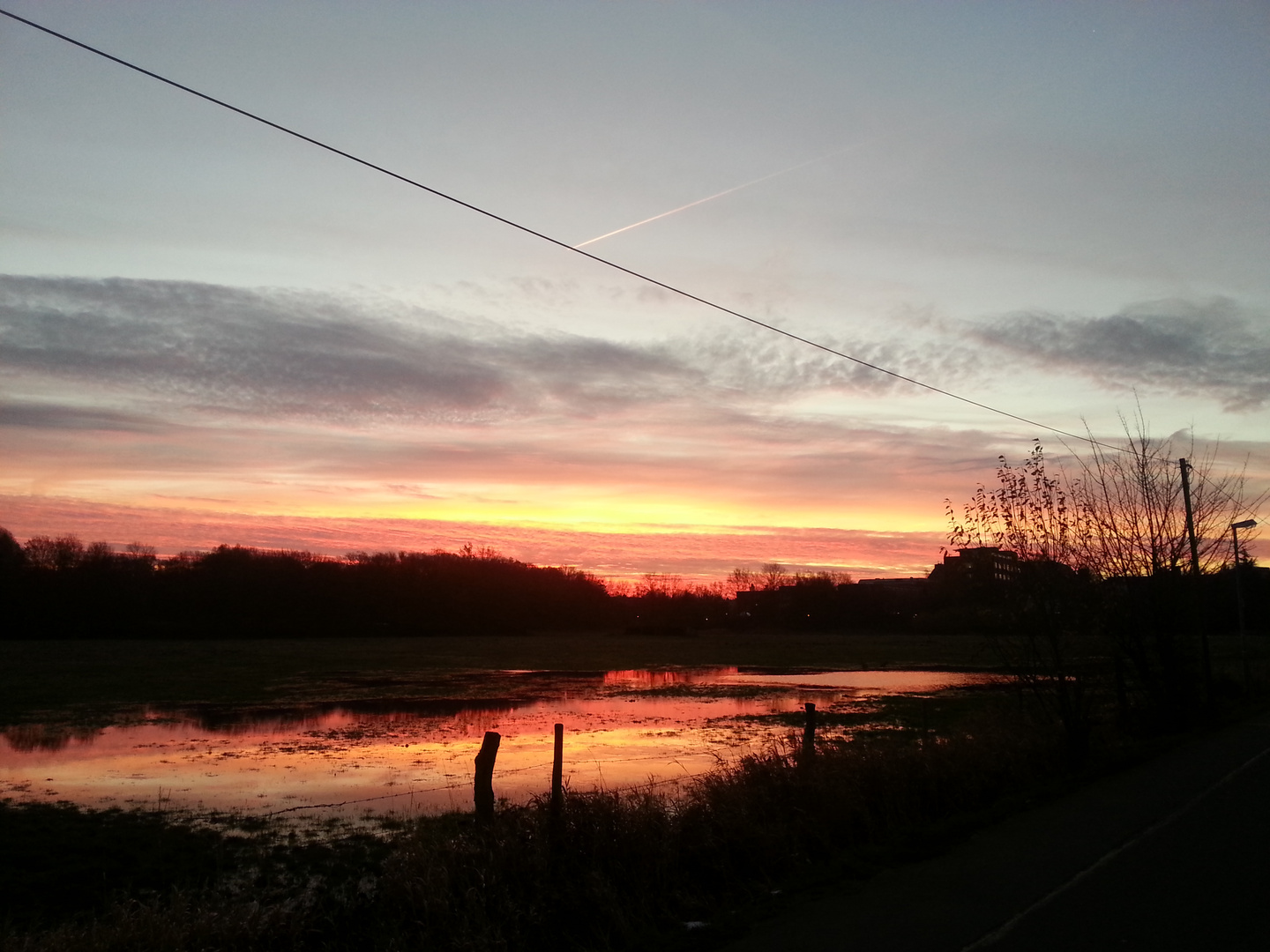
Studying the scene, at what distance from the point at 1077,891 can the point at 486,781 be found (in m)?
6.43

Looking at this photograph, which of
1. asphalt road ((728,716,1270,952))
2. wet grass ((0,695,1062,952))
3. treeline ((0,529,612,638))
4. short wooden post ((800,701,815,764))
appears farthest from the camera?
treeline ((0,529,612,638))

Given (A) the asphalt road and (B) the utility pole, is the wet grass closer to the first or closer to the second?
(A) the asphalt road

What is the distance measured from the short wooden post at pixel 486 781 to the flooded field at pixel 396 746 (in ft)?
16.0

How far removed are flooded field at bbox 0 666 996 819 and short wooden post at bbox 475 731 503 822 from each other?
4882mm

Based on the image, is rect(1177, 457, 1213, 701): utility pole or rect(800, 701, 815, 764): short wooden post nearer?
rect(800, 701, 815, 764): short wooden post

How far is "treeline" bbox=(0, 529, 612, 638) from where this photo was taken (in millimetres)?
95312

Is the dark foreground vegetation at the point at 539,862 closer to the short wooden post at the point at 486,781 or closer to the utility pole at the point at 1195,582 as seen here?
the short wooden post at the point at 486,781

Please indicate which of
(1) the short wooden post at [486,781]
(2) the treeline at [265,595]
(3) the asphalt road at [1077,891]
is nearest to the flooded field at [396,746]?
(1) the short wooden post at [486,781]

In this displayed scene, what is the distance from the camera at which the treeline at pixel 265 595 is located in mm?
95312

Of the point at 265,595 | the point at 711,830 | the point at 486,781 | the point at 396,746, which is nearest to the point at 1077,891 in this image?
the point at 711,830

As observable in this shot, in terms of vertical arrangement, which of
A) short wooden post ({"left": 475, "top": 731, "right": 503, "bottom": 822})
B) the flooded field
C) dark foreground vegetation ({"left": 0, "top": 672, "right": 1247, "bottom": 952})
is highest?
short wooden post ({"left": 475, "top": 731, "right": 503, "bottom": 822})

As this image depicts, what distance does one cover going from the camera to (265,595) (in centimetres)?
11331

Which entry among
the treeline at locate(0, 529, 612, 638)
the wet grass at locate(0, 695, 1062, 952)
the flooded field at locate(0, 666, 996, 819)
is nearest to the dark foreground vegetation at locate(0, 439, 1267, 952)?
the wet grass at locate(0, 695, 1062, 952)

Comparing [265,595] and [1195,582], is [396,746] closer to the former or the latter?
[1195,582]
